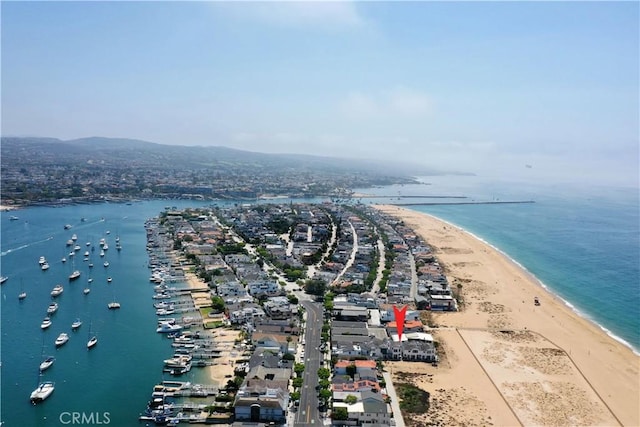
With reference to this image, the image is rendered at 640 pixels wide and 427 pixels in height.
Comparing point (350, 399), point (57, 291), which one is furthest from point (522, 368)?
point (57, 291)

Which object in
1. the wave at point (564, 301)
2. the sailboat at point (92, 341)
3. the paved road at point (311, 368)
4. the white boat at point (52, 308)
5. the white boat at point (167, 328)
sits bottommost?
the sailboat at point (92, 341)

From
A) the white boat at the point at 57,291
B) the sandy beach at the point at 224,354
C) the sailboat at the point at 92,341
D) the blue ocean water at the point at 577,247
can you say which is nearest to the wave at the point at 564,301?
the blue ocean water at the point at 577,247

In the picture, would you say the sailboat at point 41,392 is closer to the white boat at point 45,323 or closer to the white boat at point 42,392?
the white boat at point 42,392

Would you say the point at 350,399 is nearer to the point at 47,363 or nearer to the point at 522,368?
the point at 522,368

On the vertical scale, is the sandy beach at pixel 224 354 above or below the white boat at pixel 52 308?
above

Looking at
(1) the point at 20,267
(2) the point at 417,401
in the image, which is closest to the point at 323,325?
(2) the point at 417,401

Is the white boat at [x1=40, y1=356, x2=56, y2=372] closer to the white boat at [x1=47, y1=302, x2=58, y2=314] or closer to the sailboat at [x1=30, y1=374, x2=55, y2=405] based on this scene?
the sailboat at [x1=30, y1=374, x2=55, y2=405]

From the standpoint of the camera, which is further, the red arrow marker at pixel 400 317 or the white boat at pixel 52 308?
the white boat at pixel 52 308
